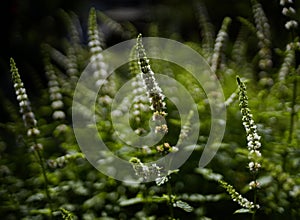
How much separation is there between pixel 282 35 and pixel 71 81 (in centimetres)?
201

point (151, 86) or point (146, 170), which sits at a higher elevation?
point (151, 86)

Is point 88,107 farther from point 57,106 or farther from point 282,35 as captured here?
point 282,35

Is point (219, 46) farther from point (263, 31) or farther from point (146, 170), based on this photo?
point (146, 170)

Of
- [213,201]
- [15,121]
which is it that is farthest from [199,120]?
[15,121]

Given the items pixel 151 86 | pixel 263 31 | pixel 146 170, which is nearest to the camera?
pixel 151 86

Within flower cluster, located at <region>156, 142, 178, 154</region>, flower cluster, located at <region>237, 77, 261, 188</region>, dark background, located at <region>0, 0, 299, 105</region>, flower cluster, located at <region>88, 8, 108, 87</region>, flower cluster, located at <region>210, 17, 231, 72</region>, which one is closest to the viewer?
flower cluster, located at <region>237, 77, 261, 188</region>

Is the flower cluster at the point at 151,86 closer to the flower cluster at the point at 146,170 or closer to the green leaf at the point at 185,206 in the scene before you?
the flower cluster at the point at 146,170

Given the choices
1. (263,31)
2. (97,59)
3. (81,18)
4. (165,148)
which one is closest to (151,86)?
(165,148)

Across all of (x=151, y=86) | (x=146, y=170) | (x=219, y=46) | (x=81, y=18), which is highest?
(x=81, y=18)

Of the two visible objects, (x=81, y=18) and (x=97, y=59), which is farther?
(x=81, y=18)

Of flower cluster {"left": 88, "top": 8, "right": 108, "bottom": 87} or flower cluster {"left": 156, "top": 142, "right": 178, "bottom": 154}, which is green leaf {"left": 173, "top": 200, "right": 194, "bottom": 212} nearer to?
flower cluster {"left": 156, "top": 142, "right": 178, "bottom": 154}

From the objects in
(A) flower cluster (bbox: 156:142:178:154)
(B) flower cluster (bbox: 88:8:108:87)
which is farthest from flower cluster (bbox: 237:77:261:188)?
(B) flower cluster (bbox: 88:8:108:87)

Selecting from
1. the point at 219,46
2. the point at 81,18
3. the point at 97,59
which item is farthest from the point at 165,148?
the point at 81,18

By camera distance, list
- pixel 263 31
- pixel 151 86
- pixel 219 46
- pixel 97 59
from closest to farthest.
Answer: pixel 151 86, pixel 97 59, pixel 219 46, pixel 263 31
